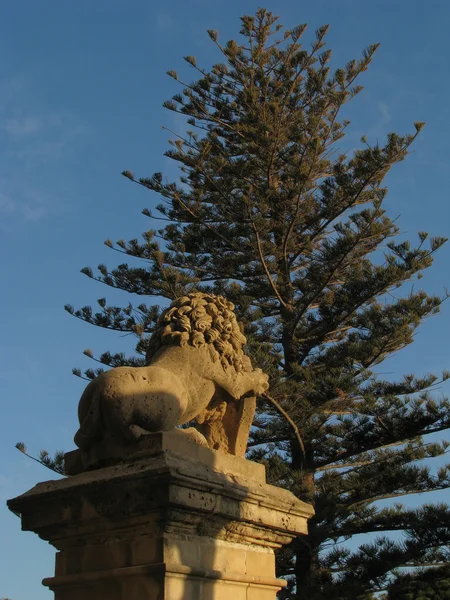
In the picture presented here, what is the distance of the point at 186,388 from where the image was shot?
4.13 m

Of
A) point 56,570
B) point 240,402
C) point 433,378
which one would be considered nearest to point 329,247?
point 433,378

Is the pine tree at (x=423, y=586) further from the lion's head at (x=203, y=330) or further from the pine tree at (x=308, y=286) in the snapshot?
the lion's head at (x=203, y=330)

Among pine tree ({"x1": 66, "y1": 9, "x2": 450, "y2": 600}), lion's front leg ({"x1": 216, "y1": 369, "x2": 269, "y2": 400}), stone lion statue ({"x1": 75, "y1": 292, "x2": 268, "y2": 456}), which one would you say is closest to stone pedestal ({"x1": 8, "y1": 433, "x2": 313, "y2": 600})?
stone lion statue ({"x1": 75, "y1": 292, "x2": 268, "y2": 456})

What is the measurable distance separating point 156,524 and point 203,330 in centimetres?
123

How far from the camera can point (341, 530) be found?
12547 mm

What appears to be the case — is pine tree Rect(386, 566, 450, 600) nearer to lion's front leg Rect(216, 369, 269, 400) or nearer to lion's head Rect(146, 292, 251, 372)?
lion's front leg Rect(216, 369, 269, 400)

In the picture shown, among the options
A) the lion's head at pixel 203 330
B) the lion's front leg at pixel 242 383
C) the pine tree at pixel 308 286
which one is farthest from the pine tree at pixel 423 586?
the lion's head at pixel 203 330

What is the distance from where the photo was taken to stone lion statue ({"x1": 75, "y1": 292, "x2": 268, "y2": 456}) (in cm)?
376

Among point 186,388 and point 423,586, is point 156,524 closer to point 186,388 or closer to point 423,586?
point 186,388

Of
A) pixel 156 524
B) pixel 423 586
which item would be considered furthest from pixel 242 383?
pixel 423 586

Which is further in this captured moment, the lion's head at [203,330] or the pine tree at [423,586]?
the pine tree at [423,586]

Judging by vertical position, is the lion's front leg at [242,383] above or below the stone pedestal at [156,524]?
above

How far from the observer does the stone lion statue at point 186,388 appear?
376 cm

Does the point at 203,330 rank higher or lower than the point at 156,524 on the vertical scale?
higher
